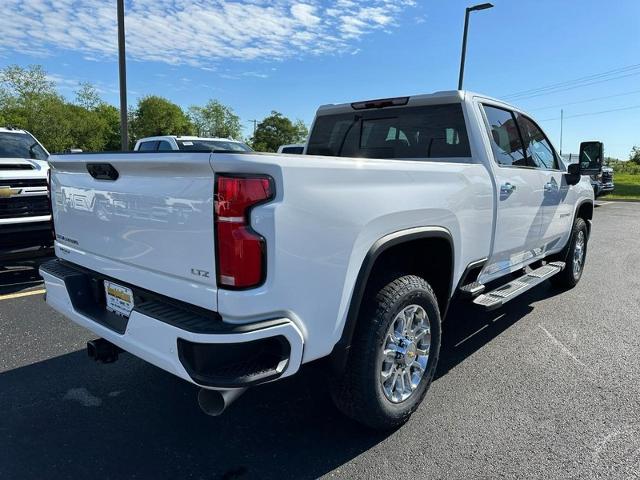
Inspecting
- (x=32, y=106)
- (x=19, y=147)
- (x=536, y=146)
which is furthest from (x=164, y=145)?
(x=32, y=106)

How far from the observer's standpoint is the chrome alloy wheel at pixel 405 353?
9.00 feet

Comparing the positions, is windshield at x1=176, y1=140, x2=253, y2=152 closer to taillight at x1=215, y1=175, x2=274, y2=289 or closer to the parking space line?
the parking space line

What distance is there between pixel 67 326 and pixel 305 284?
3218 mm

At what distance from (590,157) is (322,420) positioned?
4389 mm

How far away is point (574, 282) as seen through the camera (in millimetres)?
5945

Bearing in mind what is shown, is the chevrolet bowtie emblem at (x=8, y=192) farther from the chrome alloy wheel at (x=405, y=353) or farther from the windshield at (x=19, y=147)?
the chrome alloy wheel at (x=405, y=353)

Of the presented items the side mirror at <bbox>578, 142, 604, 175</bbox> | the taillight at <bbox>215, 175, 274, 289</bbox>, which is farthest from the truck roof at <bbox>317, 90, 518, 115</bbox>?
the taillight at <bbox>215, 175, 274, 289</bbox>

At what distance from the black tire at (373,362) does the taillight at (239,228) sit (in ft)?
2.67

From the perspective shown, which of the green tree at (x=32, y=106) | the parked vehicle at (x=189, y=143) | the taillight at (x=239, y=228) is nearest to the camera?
the taillight at (x=239, y=228)

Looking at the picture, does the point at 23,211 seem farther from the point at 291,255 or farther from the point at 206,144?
the point at 206,144

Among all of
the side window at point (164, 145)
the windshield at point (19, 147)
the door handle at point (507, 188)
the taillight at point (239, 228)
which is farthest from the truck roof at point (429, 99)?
the side window at point (164, 145)

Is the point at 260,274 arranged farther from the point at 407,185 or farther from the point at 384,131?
the point at 384,131

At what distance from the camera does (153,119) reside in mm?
70938

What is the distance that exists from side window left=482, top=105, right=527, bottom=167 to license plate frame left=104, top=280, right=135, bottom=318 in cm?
281
